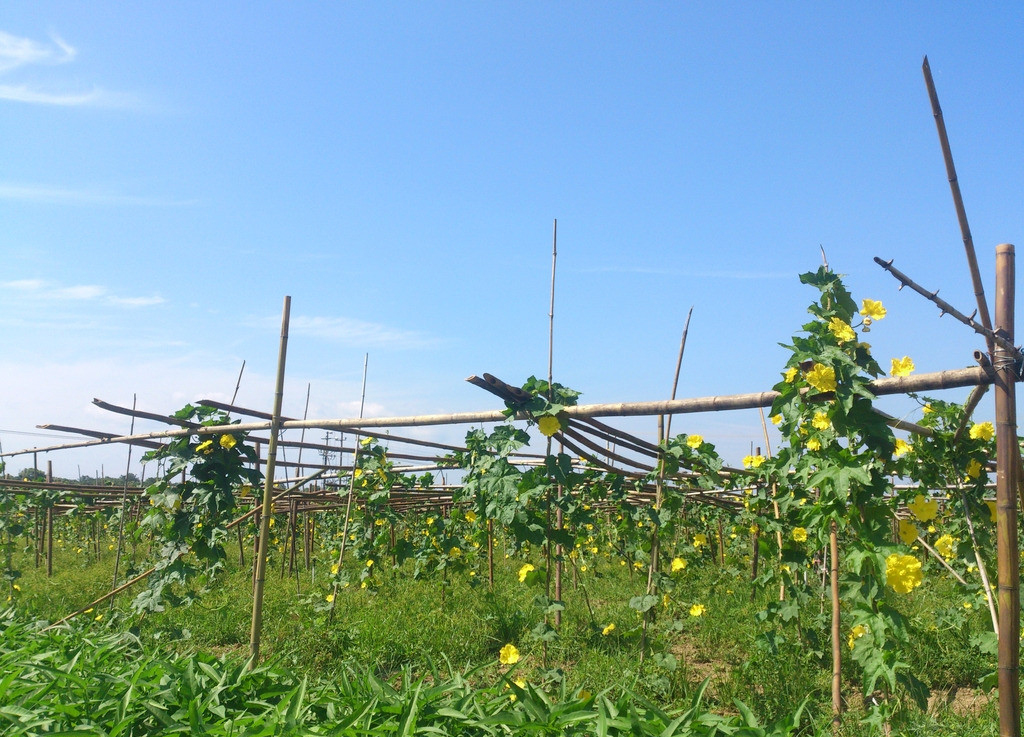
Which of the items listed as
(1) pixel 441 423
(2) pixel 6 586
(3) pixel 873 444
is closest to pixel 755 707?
(3) pixel 873 444

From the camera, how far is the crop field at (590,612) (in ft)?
8.95

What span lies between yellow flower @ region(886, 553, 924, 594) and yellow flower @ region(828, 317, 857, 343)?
80 cm

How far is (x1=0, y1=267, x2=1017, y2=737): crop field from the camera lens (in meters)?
2.73

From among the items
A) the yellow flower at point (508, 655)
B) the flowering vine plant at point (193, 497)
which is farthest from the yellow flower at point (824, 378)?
the flowering vine plant at point (193, 497)

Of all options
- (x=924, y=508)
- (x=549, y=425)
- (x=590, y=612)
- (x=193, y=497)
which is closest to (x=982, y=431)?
(x=924, y=508)

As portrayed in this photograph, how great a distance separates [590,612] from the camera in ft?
15.6

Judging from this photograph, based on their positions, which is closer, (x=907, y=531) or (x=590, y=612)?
(x=907, y=531)

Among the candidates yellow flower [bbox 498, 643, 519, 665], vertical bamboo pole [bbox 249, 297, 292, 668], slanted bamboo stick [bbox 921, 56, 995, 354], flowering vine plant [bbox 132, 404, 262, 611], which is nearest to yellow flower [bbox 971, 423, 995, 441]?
slanted bamboo stick [bbox 921, 56, 995, 354]

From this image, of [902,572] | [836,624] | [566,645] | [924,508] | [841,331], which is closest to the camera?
[902,572]

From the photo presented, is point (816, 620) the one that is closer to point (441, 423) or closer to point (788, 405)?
point (788, 405)

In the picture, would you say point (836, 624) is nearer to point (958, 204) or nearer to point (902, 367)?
point (902, 367)

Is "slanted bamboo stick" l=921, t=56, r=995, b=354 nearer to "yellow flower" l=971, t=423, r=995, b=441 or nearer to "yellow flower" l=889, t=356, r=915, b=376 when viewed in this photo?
"yellow flower" l=889, t=356, r=915, b=376

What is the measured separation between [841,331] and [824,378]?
0.21m

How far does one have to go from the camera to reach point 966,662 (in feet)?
15.5
